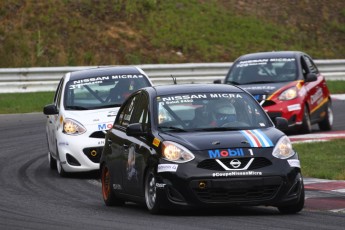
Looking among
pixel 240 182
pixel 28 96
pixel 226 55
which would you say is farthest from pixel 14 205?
pixel 226 55

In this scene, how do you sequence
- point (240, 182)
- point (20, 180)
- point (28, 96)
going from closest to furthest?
1. point (240, 182)
2. point (20, 180)
3. point (28, 96)

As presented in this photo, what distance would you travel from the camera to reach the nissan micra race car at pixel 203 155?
1107 centimetres

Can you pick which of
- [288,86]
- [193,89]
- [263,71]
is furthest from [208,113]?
[263,71]

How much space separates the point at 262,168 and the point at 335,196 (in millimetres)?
2048

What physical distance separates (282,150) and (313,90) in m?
10.6

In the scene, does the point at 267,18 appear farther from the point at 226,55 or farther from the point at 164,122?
the point at 164,122

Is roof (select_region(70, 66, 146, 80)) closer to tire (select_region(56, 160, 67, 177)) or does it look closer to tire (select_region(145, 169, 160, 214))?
tire (select_region(56, 160, 67, 177))

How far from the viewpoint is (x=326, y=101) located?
74.5 feet

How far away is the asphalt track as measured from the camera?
10.6 m

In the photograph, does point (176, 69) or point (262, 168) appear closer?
point (262, 168)

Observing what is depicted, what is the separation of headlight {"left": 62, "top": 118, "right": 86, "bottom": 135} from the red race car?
5.10m

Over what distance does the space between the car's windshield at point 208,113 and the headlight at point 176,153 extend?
55 centimetres

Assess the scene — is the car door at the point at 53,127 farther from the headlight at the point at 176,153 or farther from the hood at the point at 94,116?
the headlight at the point at 176,153

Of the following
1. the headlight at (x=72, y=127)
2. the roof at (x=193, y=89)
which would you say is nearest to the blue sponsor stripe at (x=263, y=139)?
the roof at (x=193, y=89)
